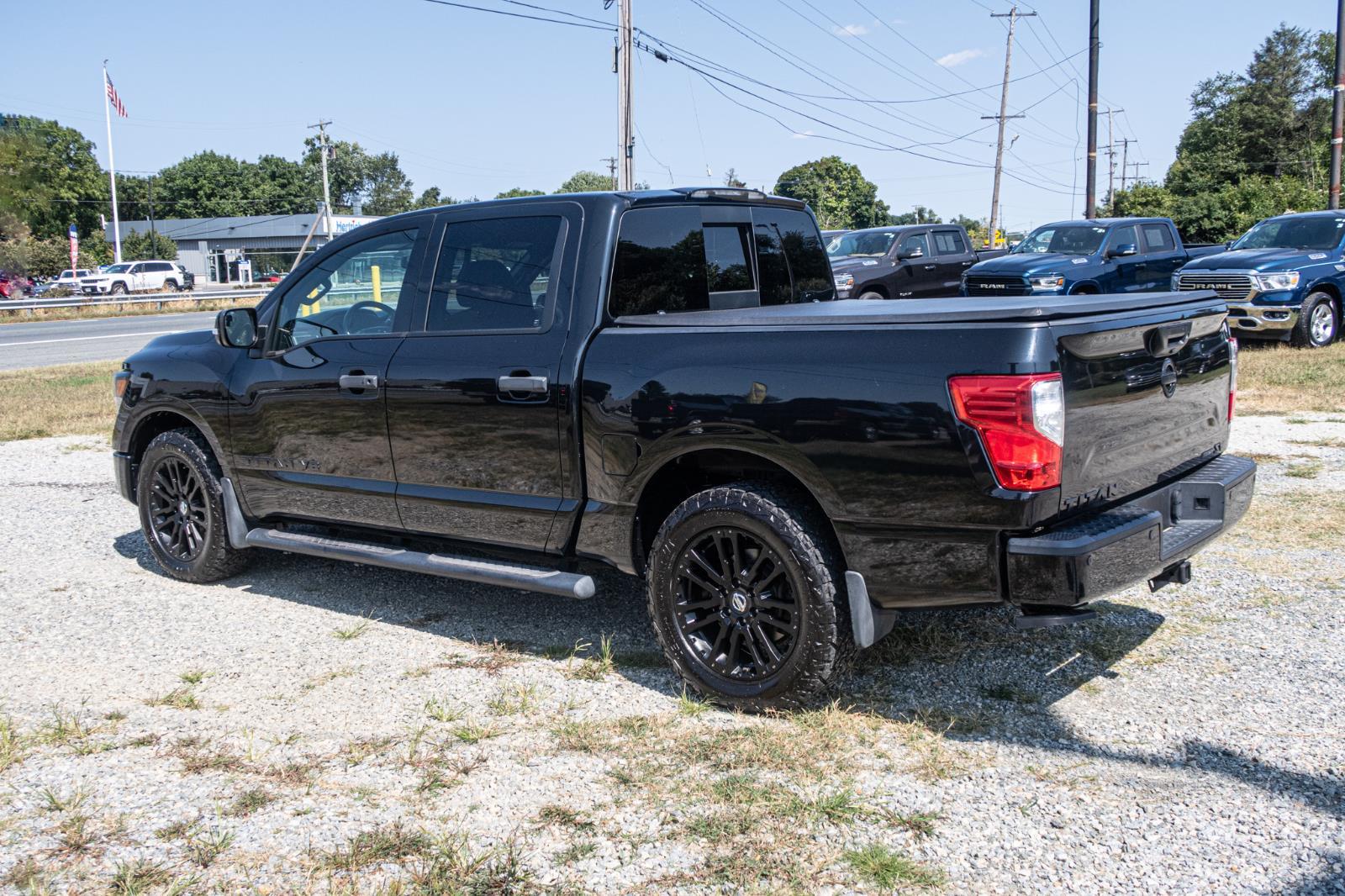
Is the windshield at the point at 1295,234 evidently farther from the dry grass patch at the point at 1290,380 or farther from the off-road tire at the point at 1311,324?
the dry grass patch at the point at 1290,380

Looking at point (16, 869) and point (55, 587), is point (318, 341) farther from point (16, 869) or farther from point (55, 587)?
point (16, 869)

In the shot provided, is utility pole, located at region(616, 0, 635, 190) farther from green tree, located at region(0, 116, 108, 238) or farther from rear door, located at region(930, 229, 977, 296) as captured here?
green tree, located at region(0, 116, 108, 238)

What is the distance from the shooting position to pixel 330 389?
5000 mm

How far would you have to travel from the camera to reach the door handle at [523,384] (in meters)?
4.27

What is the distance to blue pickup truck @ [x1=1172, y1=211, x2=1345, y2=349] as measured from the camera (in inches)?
548

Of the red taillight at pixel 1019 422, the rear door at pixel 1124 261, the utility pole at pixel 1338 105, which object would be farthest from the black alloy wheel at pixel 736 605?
the utility pole at pixel 1338 105

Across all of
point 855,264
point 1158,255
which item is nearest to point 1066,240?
point 1158,255

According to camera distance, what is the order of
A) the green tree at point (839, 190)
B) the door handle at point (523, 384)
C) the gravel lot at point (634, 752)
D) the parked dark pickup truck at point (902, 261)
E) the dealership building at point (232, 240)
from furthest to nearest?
the green tree at point (839, 190) < the dealership building at point (232, 240) < the parked dark pickup truck at point (902, 261) < the door handle at point (523, 384) < the gravel lot at point (634, 752)

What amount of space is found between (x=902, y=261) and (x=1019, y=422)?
619 inches

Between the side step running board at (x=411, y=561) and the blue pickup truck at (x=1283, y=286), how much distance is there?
12281 millimetres

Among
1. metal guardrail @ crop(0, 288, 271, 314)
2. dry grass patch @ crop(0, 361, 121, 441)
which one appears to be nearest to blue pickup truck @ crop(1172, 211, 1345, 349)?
dry grass patch @ crop(0, 361, 121, 441)

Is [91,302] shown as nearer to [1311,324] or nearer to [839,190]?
[1311,324]

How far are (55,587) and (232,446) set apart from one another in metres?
1.41

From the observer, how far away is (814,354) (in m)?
3.61
